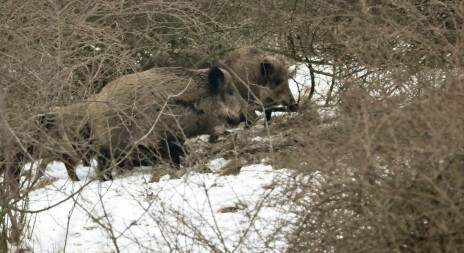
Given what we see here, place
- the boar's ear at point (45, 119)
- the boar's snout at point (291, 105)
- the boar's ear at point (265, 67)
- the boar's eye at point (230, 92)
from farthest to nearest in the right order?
the boar's ear at point (265, 67) → the boar's snout at point (291, 105) → the boar's eye at point (230, 92) → the boar's ear at point (45, 119)

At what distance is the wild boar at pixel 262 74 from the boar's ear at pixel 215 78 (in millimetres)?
623

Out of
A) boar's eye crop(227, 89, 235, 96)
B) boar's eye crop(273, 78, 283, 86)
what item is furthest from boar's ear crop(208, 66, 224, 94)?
boar's eye crop(273, 78, 283, 86)

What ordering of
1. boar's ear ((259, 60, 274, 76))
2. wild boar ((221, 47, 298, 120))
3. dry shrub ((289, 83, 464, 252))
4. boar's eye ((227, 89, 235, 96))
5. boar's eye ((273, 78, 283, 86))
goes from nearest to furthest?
1. dry shrub ((289, 83, 464, 252))
2. boar's eye ((227, 89, 235, 96))
3. wild boar ((221, 47, 298, 120))
4. boar's ear ((259, 60, 274, 76))
5. boar's eye ((273, 78, 283, 86))

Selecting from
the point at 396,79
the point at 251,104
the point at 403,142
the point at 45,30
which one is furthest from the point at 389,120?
the point at 251,104

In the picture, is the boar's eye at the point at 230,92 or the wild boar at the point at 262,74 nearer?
the boar's eye at the point at 230,92

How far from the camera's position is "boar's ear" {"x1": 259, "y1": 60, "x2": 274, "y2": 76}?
39.7ft

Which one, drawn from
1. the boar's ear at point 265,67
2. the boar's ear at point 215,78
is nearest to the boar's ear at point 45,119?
the boar's ear at point 215,78

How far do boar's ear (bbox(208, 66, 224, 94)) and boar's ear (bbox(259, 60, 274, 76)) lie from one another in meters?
1.17

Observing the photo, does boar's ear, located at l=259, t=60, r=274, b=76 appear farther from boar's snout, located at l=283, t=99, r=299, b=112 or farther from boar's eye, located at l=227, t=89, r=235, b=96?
boar's eye, located at l=227, t=89, r=235, b=96

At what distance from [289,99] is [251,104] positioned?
2.12ft

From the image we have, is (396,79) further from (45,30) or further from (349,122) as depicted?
(45,30)

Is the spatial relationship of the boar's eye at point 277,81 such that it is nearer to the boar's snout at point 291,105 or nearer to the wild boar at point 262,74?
the wild boar at point 262,74

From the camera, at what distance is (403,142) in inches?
163

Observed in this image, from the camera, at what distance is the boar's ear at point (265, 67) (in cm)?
1209
